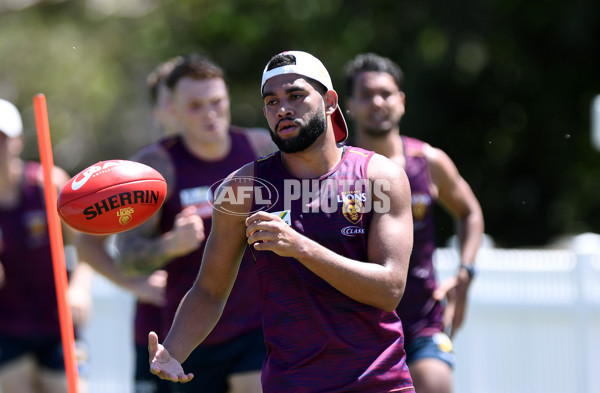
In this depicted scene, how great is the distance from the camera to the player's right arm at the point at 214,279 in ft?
12.1

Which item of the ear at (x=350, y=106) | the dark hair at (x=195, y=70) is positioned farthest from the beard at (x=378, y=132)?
the dark hair at (x=195, y=70)

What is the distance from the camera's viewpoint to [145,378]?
19.3 ft

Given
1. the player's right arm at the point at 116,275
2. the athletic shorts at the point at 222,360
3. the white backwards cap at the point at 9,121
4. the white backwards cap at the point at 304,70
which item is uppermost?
the white backwards cap at the point at 304,70

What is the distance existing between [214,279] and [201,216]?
1708 millimetres

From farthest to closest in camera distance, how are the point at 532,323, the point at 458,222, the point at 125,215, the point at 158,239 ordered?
1. the point at 532,323
2. the point at 458,222
3. the point at 158,239
4. the point at 125,215

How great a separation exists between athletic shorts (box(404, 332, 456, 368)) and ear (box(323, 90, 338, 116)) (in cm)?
212

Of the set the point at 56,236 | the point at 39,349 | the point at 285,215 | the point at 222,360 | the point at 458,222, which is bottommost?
the point at 39,349

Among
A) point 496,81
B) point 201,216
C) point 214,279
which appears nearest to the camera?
point 214,279

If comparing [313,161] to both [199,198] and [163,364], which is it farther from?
[199,198]

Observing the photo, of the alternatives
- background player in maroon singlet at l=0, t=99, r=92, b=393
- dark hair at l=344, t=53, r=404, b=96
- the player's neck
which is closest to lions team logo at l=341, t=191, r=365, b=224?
the player's neck

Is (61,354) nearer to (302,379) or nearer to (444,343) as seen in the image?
(444,343)

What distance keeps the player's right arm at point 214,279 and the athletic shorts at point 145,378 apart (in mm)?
2141

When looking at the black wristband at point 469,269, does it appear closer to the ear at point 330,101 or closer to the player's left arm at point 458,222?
the player's left arm at point 458,222

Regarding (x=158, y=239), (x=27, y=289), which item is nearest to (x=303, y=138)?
(x=158, y=239)
